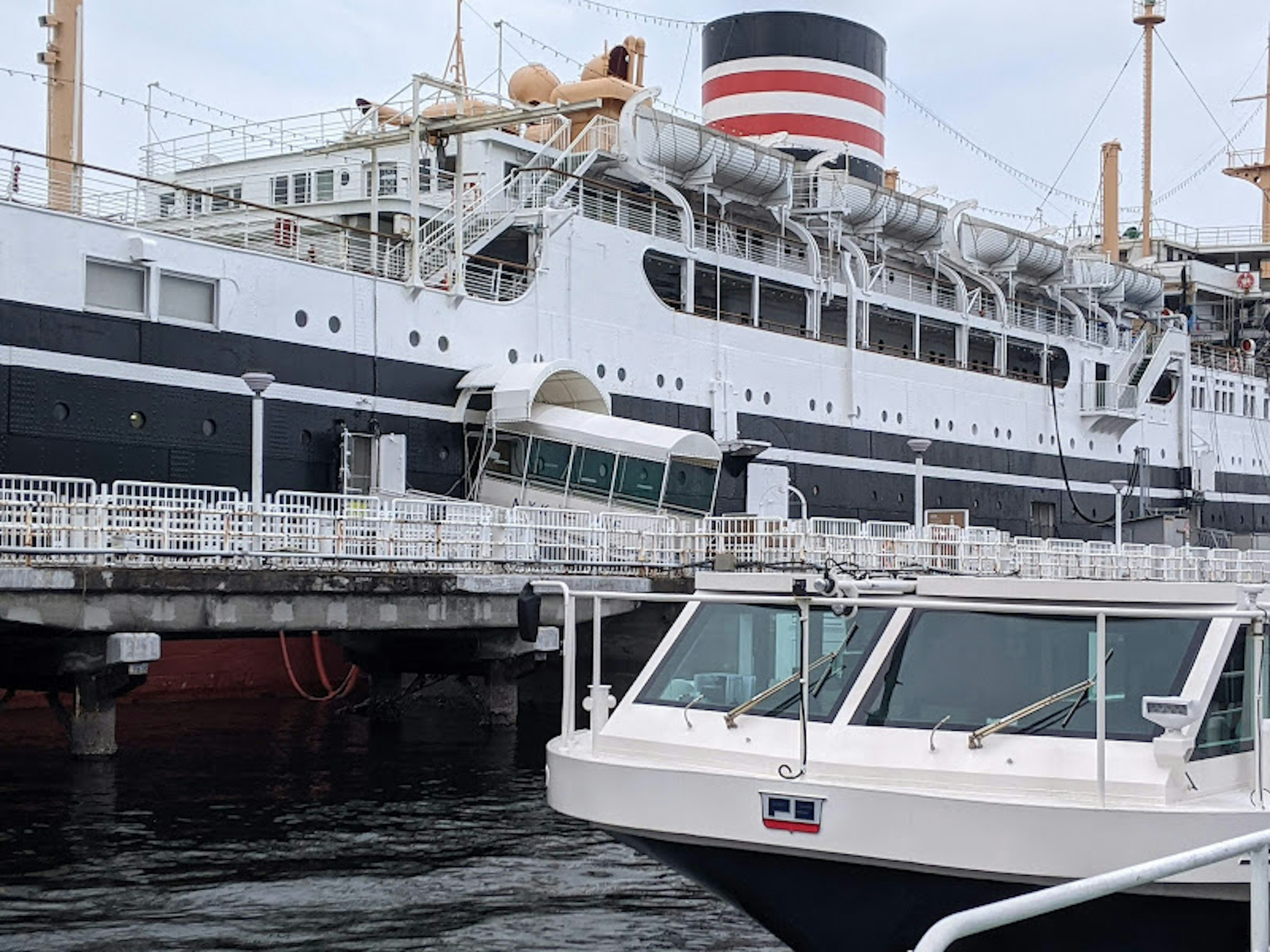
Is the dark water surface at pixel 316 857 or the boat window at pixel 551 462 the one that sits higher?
the boat window at pixel 551 462

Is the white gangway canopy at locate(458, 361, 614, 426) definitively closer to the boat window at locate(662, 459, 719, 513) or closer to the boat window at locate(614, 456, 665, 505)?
the boat window at locate(614, 456, 665, 505)

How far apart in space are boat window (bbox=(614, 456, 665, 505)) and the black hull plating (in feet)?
64.7

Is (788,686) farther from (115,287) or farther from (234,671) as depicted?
(234,671)

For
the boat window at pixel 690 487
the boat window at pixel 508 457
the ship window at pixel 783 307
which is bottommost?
the boat window at pixel 690 487

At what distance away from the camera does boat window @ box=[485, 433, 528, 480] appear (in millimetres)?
28266

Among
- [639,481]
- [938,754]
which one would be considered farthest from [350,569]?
[938,754]

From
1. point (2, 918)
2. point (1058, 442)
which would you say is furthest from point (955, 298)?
point (2, 918)

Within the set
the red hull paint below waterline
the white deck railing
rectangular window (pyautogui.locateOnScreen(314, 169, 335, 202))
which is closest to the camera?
the white deck railing

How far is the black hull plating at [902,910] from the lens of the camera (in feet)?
25.3

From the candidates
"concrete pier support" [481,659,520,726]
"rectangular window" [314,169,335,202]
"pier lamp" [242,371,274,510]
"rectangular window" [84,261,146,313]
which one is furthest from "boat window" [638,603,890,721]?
"rectangular window" [314,169,335,202]

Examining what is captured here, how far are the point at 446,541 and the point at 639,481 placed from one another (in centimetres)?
762

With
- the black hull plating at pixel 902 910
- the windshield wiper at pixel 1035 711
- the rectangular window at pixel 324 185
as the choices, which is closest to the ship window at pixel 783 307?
the rectangular window at pixel 324 185

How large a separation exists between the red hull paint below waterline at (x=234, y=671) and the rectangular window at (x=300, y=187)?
9.75 m

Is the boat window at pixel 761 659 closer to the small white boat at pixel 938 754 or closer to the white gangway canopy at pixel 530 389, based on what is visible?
the small white boat at pixel 938 754
